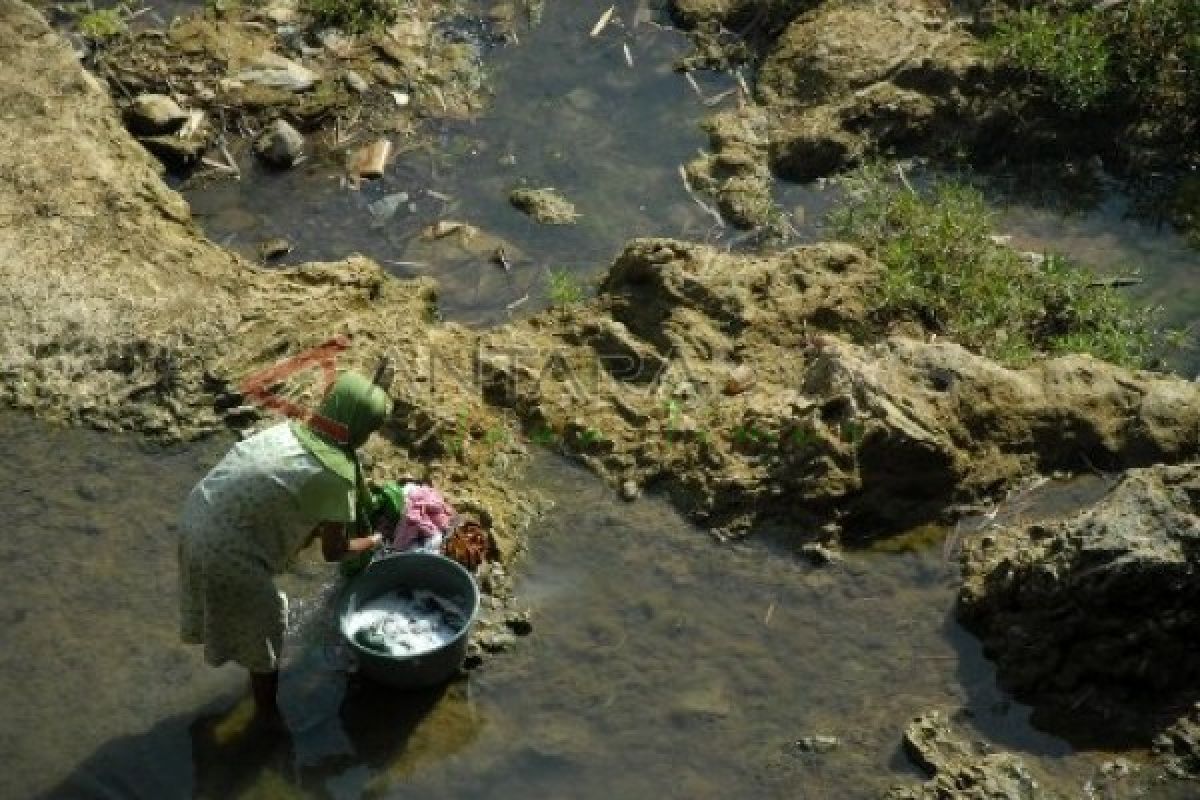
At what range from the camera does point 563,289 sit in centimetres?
783

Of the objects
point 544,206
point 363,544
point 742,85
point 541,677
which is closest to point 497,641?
point 541,677

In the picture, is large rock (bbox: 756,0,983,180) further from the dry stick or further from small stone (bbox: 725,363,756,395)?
small stone (bbox: 725,363,756,395)

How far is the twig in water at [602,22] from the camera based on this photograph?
997 cm

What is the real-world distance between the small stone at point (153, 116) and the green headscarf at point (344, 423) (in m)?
4.23

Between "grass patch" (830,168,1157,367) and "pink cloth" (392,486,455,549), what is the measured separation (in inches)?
107

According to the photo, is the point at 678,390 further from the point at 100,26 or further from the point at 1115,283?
the point at 100,26

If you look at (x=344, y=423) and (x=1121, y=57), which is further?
(x=1121, y=57)

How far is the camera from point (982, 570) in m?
6.21

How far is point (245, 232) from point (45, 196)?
1254 mm

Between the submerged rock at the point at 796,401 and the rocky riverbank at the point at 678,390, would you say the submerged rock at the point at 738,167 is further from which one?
the submerged rock at the point at 796,401

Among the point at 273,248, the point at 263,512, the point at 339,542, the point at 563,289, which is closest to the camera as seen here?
the point at 263,512

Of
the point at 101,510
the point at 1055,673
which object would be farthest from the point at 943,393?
the point at 101,510

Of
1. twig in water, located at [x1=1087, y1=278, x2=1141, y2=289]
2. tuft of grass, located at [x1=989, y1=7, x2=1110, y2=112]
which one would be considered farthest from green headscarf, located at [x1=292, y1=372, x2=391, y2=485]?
tuft of grass, located at [x1=989, y1=7, x2=1110, y2=112]

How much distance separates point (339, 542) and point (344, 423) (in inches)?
20.1
